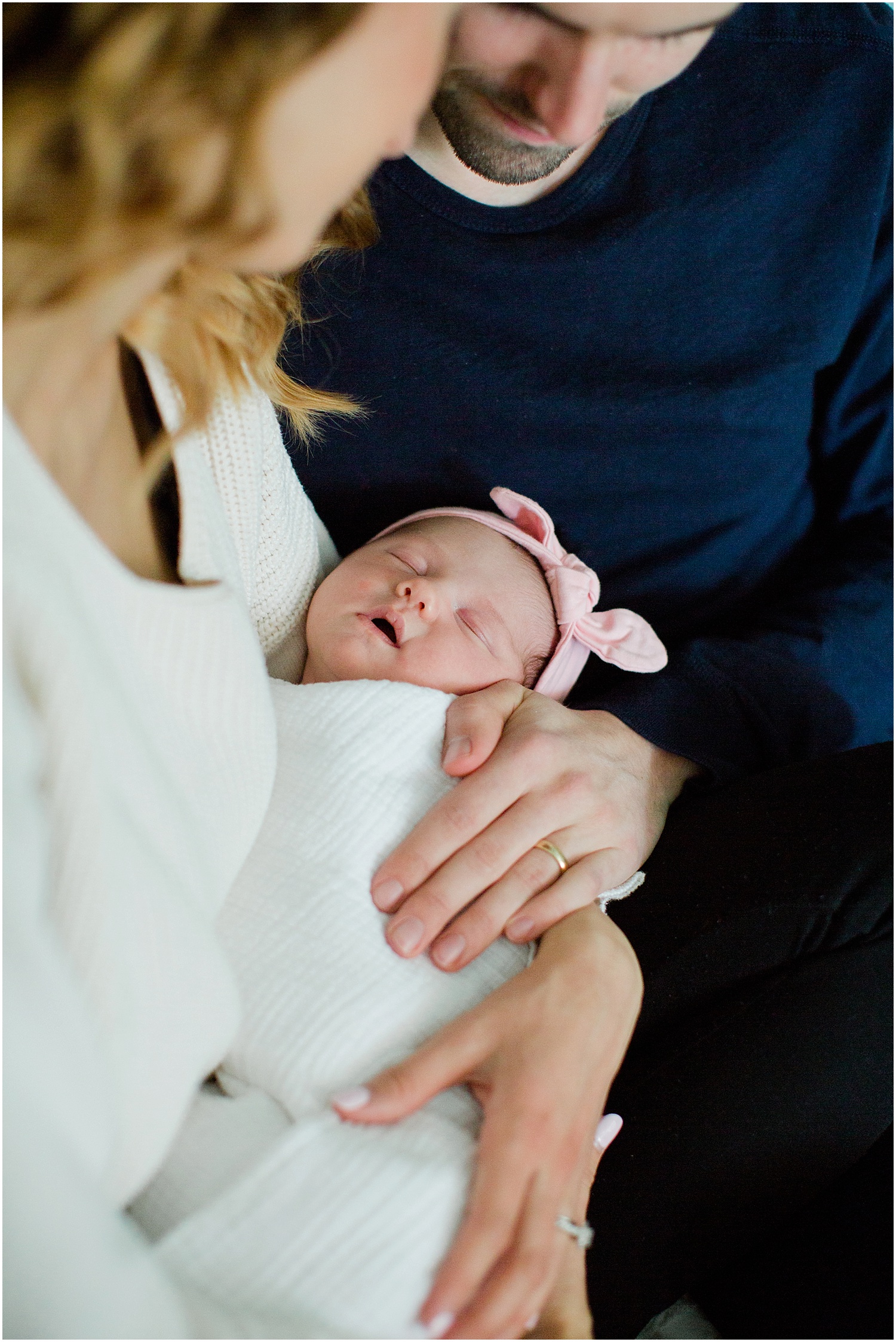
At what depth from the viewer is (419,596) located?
47.4 inches

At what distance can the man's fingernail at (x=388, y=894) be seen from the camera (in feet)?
3.09

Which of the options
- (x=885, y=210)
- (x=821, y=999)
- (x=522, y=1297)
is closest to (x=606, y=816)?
(x=821, y=999)

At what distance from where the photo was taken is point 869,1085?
96 centimetres

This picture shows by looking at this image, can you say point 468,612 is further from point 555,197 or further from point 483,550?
point 555,197

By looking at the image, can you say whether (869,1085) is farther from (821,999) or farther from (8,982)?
(8,982)

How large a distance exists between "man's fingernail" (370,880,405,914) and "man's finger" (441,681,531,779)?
152 millimetres

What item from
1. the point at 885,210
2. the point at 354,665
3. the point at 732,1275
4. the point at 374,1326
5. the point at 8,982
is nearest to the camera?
the point at 8,982

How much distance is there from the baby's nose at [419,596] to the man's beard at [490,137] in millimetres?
480

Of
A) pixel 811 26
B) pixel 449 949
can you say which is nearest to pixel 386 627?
pixel 449 949

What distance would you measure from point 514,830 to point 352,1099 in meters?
0.30

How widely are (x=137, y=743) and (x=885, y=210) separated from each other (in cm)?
130

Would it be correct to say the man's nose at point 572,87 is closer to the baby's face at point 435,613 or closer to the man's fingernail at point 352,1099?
the baby's face at point 435,613

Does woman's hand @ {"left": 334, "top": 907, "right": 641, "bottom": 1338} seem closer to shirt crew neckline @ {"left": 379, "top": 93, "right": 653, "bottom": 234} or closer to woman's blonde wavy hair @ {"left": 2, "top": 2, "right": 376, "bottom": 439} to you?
woman's blonde wavy hair @ {"left": 2, "top": 2, "right": 376, "bottom": 439}

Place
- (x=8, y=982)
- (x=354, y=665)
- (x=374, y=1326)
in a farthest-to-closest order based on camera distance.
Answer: (x=354, y=665)
(x=374, y=1326)
(x=8, y=982)
